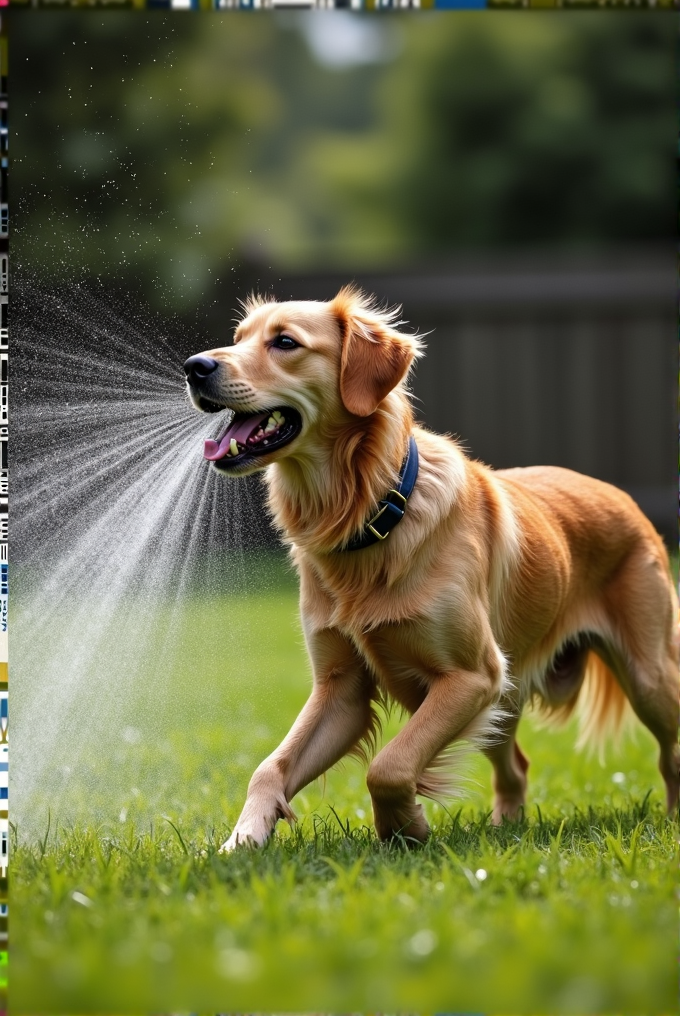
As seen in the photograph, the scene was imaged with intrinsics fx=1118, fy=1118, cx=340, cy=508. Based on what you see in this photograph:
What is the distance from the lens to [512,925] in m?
2.21

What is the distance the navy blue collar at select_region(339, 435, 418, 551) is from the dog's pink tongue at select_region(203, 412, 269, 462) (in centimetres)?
42

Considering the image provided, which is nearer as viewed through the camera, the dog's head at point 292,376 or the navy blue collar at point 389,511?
the dog's head at point 292,376

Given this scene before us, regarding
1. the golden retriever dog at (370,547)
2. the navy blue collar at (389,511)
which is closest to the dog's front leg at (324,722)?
the golden retriever dog at (370,547)

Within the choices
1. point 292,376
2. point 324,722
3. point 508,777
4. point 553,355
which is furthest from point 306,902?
point 553,355

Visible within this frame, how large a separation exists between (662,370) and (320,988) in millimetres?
9107

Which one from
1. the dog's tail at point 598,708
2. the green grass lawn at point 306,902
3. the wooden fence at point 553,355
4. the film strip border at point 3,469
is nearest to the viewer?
the green grass lawn at point 306,902

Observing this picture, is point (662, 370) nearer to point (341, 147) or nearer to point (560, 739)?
point (560, 739)

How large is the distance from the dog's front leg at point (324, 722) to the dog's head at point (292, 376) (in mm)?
623

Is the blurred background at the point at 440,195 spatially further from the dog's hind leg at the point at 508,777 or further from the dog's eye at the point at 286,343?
the dog's hind leg at the point at 508,777

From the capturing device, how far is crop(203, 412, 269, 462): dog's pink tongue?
10.3ft

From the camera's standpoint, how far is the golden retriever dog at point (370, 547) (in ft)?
10.3

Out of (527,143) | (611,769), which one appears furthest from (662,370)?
(527,143)

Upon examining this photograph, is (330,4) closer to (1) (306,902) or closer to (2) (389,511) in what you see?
(2) (389,511)

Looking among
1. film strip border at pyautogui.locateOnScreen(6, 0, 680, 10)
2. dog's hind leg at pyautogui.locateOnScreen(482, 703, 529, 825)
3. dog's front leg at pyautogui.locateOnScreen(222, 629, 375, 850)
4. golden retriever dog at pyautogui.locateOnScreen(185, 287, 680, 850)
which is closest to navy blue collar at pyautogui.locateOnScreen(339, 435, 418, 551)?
golden retriever dog at pyautogui.locateOnScreen(185, 287, 680, 850)
